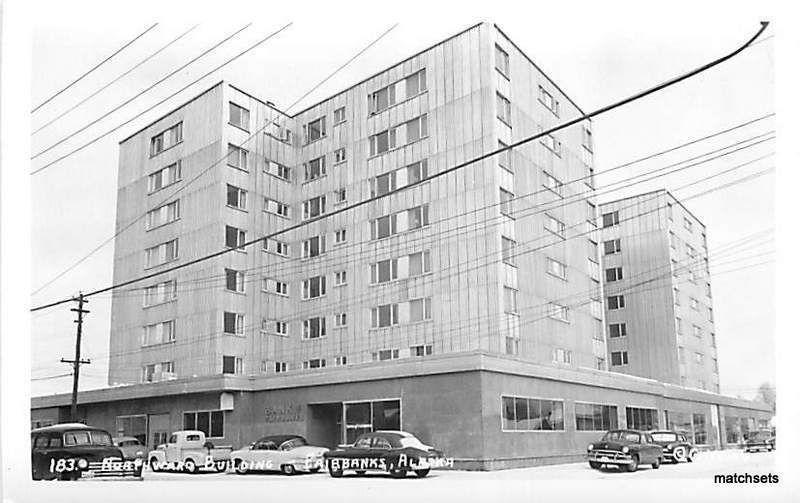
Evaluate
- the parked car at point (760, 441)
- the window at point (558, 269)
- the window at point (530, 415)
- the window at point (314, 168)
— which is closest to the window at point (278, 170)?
the window at point (314, 168)

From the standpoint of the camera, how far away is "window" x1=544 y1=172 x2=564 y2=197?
18.1 feet

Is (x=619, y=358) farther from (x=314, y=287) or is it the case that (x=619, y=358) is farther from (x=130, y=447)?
(x=130, y=447)

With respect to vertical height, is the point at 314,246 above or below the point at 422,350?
above

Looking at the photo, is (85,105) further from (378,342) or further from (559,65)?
(559,65)

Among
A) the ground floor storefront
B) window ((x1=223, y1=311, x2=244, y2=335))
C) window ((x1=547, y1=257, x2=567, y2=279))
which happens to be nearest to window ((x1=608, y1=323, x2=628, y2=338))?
the ground floor storefront

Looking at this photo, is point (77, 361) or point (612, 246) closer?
point (612, 246)

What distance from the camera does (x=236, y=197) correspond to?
594cm

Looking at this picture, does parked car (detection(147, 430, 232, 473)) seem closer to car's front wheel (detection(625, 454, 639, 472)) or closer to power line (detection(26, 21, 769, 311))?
power line (detection(26, 21, 769, 311))

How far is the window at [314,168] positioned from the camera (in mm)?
5875

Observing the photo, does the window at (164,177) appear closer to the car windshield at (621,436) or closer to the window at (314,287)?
the window at (314,287)

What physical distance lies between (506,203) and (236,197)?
178 cm

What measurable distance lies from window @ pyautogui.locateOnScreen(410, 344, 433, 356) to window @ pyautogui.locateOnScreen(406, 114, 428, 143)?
1302mm

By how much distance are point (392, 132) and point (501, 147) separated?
727 millimetres

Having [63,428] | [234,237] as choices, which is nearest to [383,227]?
[234,237]
